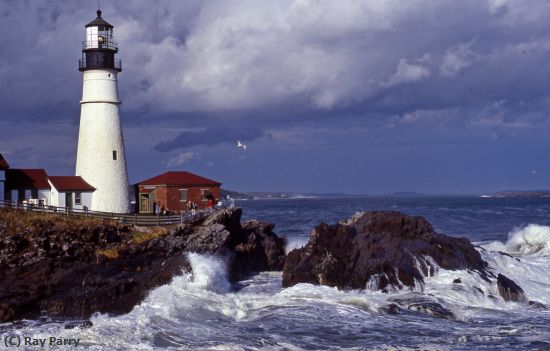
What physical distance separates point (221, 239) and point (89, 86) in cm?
1148

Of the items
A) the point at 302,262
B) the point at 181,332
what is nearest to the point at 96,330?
the point at 181,332

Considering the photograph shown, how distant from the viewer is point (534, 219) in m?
60.1

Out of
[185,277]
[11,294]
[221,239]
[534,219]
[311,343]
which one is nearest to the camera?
[311,343]

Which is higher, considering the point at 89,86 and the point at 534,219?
the point at 89,86

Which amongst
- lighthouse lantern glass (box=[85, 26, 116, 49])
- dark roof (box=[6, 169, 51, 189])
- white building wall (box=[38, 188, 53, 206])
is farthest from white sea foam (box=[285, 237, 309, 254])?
lighthouse lantern glass (box=[85, 26, 116, 49])

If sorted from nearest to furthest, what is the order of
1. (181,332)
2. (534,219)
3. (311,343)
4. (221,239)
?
(311,343)
(181,332)
(221,239)
(534,219)

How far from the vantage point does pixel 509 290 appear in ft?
66.2

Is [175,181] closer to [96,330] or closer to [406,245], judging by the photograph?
[406,245]

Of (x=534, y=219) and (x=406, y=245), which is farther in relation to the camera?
(x=534, y=219)

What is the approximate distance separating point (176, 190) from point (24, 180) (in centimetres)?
688

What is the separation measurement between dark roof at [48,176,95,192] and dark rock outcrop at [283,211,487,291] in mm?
12601

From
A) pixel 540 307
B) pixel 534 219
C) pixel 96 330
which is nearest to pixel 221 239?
pixel 96 330

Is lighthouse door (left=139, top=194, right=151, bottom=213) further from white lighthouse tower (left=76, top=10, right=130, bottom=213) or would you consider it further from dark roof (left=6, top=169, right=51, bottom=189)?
dark roof (left=6, top=169, right=51, bottom=189)

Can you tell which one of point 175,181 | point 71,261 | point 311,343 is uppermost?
point 175,181
